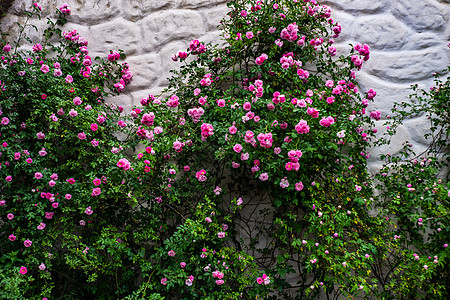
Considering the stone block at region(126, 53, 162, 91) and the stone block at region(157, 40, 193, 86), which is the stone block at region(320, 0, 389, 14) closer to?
the stone block at region(157, 40, 193, 86)

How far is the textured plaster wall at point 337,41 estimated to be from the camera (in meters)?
2.19

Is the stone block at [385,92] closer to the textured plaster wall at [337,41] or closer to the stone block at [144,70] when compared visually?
the textured plaster wall at [337,41]

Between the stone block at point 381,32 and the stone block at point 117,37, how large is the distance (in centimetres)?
161

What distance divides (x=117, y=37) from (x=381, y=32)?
192 centimetres

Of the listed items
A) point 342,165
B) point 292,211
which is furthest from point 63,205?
point 342,165

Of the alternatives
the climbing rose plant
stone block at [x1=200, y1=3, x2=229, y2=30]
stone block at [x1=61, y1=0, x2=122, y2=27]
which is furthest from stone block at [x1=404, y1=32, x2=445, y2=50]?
stone block at [x1=61, y1=0, x2=122, y2=27]

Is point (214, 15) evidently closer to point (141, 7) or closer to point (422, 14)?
point (141, 7)

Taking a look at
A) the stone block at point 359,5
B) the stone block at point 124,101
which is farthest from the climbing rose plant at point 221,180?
the stone block at point 359,5

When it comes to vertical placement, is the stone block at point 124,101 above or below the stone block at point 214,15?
below

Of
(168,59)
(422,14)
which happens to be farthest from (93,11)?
(422,14)

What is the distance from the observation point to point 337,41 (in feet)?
7.45

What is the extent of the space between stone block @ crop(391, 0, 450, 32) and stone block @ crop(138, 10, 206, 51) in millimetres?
1386

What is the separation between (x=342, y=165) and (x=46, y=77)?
2.01 meters

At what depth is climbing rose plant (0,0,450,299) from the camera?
1.82m
